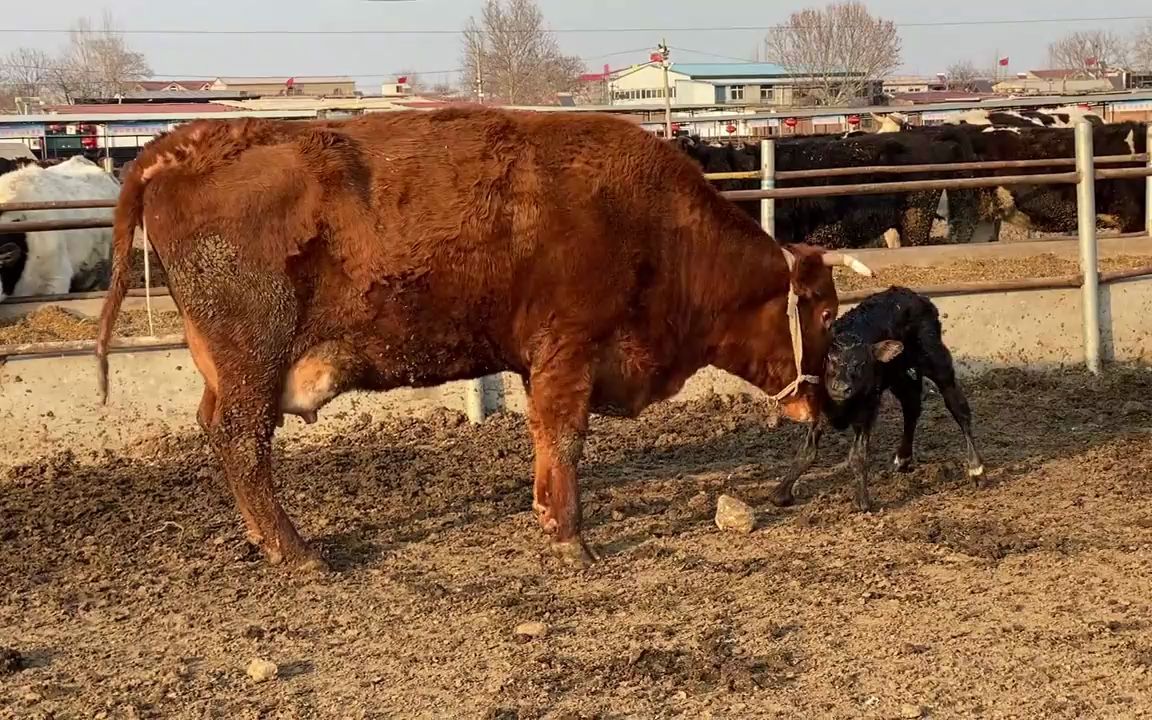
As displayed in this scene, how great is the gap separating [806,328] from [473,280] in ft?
5.32

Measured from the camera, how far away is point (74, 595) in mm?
4840

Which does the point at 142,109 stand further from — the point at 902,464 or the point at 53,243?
the point at 902,464

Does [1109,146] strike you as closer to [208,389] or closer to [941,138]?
[941,138]

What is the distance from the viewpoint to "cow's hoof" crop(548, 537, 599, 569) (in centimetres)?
509

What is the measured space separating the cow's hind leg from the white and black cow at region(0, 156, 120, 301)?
6989 mm

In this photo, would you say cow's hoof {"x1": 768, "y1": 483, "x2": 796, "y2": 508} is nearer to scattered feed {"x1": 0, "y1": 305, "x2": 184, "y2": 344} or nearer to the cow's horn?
the cow's horn

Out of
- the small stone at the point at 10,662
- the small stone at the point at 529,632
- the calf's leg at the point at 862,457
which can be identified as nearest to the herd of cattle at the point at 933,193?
the calf's leg at the point at 862,457

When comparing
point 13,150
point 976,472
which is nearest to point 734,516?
point 976,472

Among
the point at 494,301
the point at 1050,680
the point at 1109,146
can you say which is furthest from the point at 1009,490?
the point at 1109,146

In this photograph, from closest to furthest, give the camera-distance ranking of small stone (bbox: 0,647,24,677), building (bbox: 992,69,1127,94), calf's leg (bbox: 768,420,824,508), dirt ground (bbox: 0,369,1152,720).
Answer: dirt ground (bbox: 0,369,1152,720)
small stone (bbox: 0,647,24,677)
calf's leg (bbox: 768,420,824,508)
building (bbox: 992,69,1127,94)

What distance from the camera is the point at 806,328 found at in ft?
18.4

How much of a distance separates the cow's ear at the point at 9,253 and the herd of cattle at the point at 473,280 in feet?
21.0

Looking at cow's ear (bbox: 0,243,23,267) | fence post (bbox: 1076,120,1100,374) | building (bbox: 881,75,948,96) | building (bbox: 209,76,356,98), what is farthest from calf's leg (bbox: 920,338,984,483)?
building (bbox: 881,75,948,96)

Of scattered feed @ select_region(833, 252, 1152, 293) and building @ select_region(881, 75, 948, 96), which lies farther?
building @ select_region(881, 75, 948, 96)
